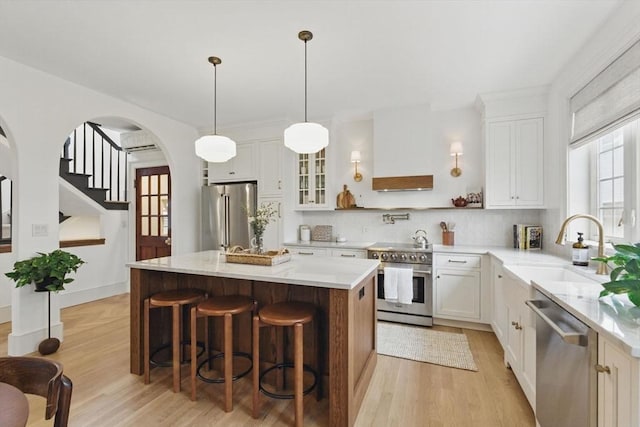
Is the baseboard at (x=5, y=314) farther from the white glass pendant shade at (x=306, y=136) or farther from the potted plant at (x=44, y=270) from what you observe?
the white glass pendant shade at (x=306, y=136)

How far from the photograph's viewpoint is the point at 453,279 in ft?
10.7

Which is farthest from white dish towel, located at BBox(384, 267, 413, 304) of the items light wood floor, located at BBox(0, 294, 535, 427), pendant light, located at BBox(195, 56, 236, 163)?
pendant light, located at BBox(195, 56, 236, 163)

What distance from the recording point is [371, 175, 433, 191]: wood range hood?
367 centimetres

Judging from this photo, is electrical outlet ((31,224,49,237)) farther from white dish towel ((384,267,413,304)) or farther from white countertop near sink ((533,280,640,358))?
white countertop near sink ((533,280,640,358))

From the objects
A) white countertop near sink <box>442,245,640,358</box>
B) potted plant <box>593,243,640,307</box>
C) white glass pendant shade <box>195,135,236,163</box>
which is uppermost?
white glass pendant shade <box>195,135,236,163</box>

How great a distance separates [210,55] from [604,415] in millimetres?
3268

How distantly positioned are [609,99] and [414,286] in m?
2.29

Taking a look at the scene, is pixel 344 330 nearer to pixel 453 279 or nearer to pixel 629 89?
pixel 453 279

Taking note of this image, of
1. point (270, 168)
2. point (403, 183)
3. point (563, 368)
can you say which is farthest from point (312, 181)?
point (563, 368)

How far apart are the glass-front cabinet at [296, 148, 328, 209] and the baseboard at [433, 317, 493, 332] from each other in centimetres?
206

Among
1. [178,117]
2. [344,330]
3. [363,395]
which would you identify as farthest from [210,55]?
[363,395]

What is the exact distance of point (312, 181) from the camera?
4.30 m

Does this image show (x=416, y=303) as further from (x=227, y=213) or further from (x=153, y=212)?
(x=153, y=212)

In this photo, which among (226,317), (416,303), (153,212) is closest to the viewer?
(226,317)
